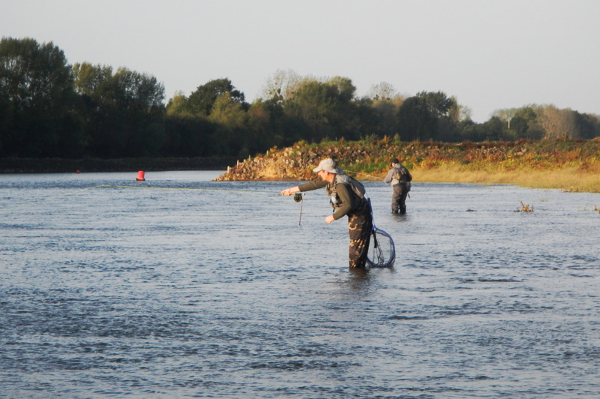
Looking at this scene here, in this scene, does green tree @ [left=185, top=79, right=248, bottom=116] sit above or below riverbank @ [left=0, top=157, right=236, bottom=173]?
above

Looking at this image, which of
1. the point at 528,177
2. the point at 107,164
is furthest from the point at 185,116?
the point at 528,177

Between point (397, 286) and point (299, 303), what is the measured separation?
1992 mm

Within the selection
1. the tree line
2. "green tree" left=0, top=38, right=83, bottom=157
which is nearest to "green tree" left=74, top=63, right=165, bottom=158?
the tree line

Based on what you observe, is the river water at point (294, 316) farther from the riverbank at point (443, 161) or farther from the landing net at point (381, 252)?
the riverbank at point (443, 161)

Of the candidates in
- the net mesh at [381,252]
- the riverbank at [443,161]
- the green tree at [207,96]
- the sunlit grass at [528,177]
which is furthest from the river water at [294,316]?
the green tree at [207,96]

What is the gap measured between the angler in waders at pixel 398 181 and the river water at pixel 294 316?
5911 mm

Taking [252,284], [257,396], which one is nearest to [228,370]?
[257,396]

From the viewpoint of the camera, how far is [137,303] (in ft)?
36.0

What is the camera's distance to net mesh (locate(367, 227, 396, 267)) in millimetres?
14422

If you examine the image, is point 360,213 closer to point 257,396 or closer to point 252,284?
point 252,284

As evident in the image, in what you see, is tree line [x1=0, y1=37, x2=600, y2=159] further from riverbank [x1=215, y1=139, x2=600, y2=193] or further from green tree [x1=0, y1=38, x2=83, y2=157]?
riverbank [x1=215, y1=139, x2=600, y2=193]

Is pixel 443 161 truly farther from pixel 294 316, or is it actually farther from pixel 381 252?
pixel 294 316

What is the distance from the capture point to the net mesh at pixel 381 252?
568 inches

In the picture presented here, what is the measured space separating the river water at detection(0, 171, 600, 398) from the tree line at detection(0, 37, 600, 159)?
78.8m
